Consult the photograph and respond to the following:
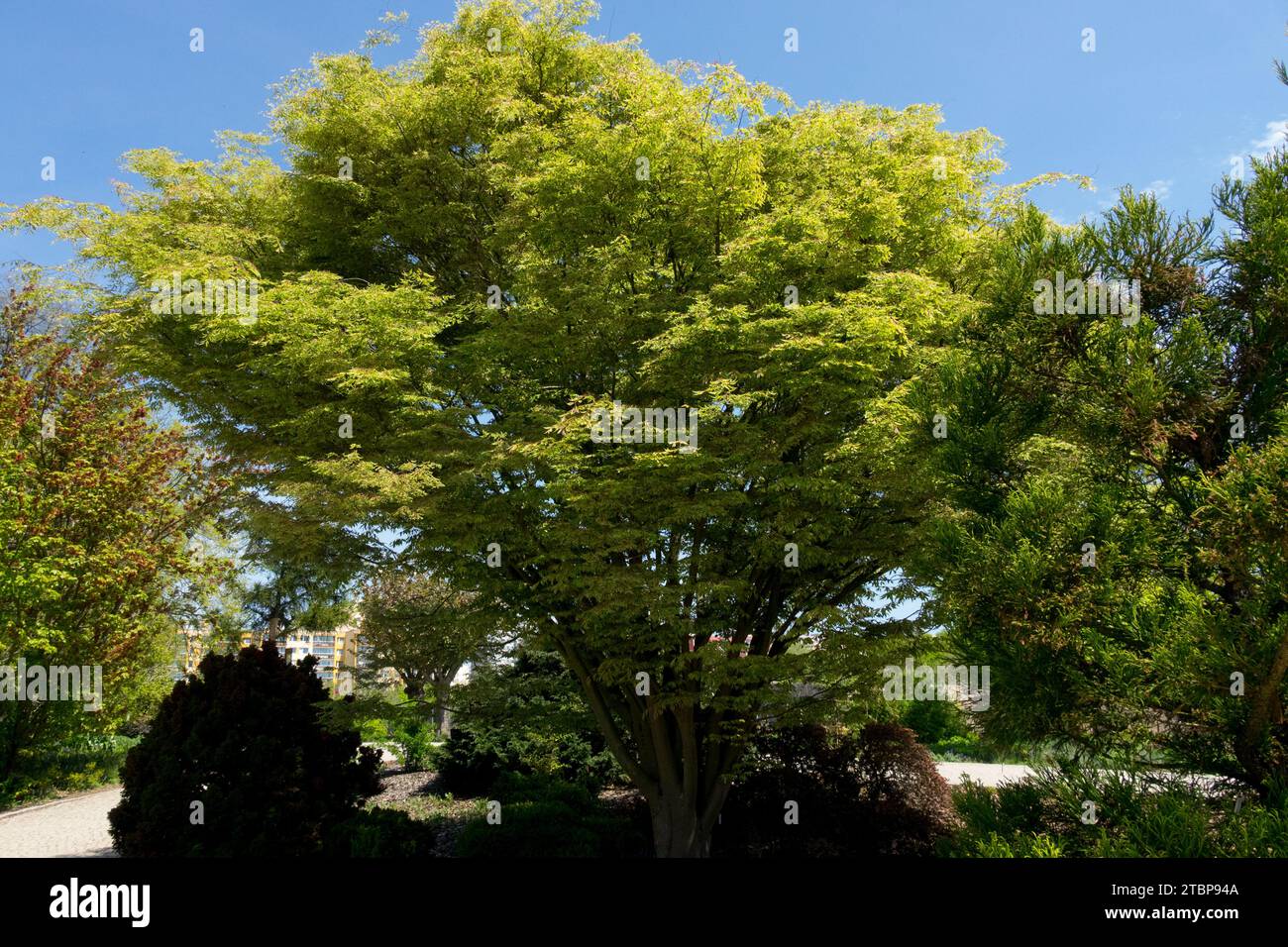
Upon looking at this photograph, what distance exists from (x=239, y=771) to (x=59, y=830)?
664 cm

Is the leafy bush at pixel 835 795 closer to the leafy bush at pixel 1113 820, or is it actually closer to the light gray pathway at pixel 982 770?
the leafy bush at pixel 1113 820

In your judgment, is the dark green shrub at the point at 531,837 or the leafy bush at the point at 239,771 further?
the dark green shrub at the point at 531,837

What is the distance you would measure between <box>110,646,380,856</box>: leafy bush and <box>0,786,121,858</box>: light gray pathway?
7.17ft

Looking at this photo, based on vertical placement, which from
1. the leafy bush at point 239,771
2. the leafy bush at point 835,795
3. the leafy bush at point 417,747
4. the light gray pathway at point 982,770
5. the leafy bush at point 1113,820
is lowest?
the light gray pathway at point 982,770

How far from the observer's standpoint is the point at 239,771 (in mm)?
9625

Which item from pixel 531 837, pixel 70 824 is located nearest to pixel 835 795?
pixel 531 837

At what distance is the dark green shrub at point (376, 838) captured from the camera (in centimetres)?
924

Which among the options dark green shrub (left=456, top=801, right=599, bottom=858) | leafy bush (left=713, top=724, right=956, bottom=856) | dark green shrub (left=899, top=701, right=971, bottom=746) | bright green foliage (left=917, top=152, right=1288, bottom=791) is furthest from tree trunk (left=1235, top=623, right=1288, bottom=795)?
dark green shrub (left=899, top=701, right=971, bottom=746)

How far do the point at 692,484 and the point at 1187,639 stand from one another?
5135 millimetres

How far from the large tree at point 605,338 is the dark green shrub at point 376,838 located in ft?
9.34

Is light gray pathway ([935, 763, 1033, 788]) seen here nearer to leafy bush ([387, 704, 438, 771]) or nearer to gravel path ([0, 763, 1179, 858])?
gravel path ([0, 763, 1179, 858])

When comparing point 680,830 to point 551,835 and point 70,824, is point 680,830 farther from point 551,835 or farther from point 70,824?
point 70,824

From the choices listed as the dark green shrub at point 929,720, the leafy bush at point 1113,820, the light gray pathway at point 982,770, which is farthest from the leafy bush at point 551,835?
the dark green shrub at point 929,720
